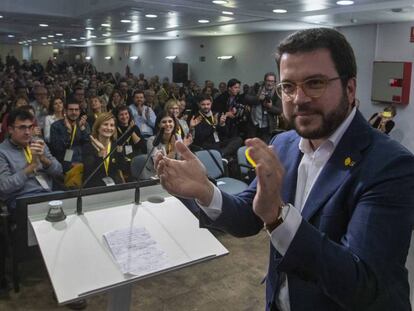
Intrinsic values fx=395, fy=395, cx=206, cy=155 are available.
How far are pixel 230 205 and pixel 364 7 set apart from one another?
5121mm

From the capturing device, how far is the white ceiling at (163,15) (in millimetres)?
5207

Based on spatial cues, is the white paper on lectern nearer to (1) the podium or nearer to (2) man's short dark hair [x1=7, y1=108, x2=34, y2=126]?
(1) the podium

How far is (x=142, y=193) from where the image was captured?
199 cm

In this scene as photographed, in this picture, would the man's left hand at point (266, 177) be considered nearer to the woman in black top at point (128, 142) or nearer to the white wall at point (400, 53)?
the woman in black top at point (128, 142)

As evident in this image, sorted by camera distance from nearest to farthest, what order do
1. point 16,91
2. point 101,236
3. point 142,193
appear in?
point 101,236 → point 142,193 → point 16,91

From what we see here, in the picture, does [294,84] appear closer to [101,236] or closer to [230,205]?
[230,205]

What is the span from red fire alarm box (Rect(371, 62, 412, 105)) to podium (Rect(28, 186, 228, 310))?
562 cm

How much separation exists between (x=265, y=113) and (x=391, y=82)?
2403 millimetres

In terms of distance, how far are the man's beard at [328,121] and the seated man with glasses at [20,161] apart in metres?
2.34

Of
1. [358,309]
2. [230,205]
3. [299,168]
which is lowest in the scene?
[358,309]

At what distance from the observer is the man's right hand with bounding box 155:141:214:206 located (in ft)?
3.17

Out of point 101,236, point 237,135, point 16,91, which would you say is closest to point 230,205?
point 101,236

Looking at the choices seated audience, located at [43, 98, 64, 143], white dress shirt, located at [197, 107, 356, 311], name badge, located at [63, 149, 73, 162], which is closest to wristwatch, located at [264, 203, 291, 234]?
white dress shirt, located at [197, 107, 356, 311]

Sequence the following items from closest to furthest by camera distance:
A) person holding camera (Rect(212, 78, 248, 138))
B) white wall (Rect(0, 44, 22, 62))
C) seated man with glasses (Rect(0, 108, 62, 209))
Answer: seated man with glasses (Rect(0, 108, 62, 209)) < person holding camera (Rect(212, 78, 248, 138)) < white wall (Rect(0, 44, 22, 62))
